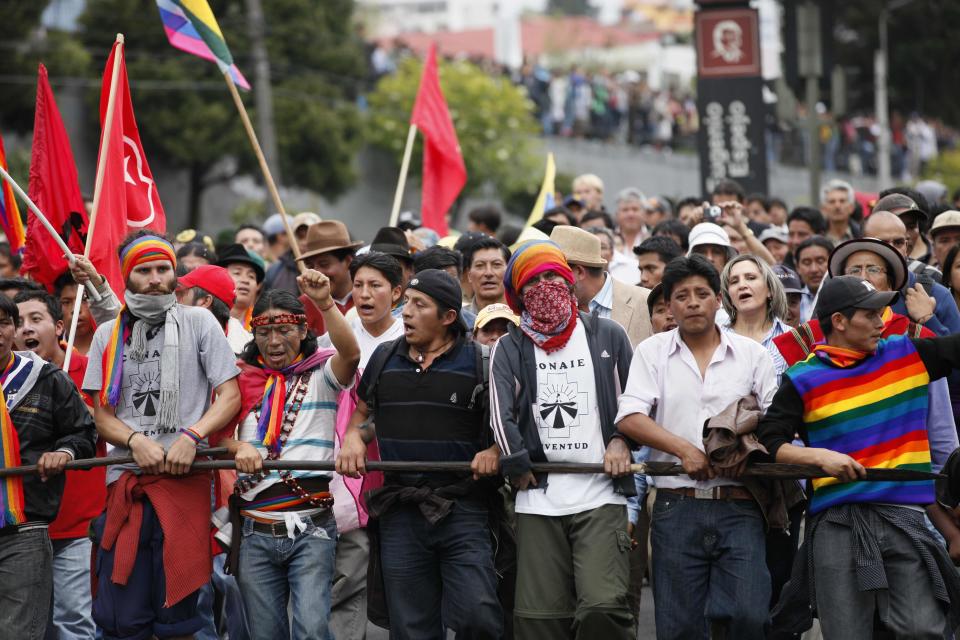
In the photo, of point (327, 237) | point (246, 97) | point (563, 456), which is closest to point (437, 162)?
point (327, 237)

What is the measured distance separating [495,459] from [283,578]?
4.05 ft

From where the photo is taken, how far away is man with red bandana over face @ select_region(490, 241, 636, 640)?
6477 mm

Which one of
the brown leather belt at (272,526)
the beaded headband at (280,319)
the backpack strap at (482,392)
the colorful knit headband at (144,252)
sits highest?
the colorful knit headband at (144,252)

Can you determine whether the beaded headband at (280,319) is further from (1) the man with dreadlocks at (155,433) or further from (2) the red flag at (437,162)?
(2) the red flag at (437,162)

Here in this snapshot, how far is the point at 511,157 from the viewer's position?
3644 centimetres

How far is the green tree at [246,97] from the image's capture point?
31.2m

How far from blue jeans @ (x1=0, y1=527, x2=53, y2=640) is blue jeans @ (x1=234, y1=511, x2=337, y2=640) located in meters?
0.94

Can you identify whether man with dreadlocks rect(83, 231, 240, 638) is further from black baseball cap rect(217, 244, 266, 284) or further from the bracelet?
black baseball cap rect(217, 244, 266, 284)

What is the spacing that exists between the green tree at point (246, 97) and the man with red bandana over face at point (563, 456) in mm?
25312

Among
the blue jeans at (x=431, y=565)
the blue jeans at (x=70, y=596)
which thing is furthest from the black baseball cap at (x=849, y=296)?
the blue jeans at (x=70, y=596)

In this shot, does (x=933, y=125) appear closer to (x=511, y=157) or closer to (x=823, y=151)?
(x=823, y=151)

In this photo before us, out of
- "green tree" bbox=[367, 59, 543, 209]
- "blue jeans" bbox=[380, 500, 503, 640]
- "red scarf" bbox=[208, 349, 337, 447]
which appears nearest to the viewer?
"blue jeans" bbox=[380, 500, 503, 640]

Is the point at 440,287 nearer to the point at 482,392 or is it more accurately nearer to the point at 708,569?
the point at 482,392

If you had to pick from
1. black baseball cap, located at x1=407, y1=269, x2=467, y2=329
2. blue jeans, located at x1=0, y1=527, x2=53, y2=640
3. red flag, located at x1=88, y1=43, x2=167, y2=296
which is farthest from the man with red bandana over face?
red flag, located at x1=88, y1=43, x2=167, y2=296
